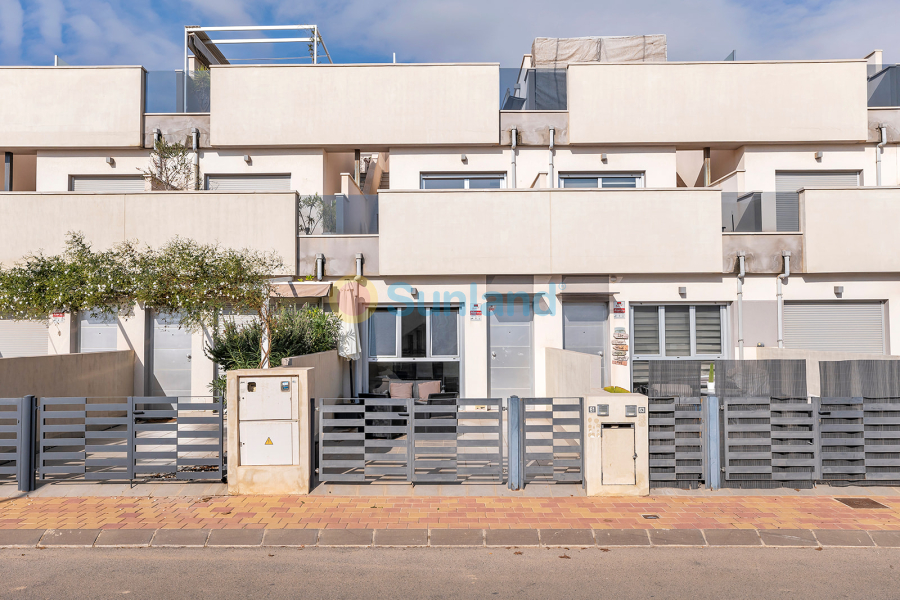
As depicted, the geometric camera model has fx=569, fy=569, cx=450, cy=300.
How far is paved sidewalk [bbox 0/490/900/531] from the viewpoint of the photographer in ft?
20.3

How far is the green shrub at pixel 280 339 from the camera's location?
1051 cm

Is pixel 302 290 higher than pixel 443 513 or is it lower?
higher

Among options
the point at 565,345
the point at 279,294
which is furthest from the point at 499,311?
the point at 279,294

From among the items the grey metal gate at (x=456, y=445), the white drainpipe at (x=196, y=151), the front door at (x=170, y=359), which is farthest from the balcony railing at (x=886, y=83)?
the front door at (x=170, y=359)

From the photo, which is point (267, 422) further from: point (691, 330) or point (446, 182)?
point (691, 330)

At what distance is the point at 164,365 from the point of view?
13.0 metres

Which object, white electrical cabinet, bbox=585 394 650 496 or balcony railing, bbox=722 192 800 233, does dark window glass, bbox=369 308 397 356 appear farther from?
balcony railing, bbox=722 192 800 233

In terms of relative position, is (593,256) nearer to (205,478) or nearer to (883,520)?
(883,520)

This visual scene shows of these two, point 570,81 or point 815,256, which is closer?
point 815,256

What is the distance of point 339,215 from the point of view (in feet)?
42.8

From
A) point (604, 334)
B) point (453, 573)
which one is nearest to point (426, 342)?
point (604, 334)

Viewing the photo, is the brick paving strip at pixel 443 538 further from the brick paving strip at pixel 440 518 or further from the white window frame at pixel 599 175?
the white window frame at pixel 599 175

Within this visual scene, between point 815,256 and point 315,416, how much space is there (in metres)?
11.4

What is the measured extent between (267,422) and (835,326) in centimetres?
1259
